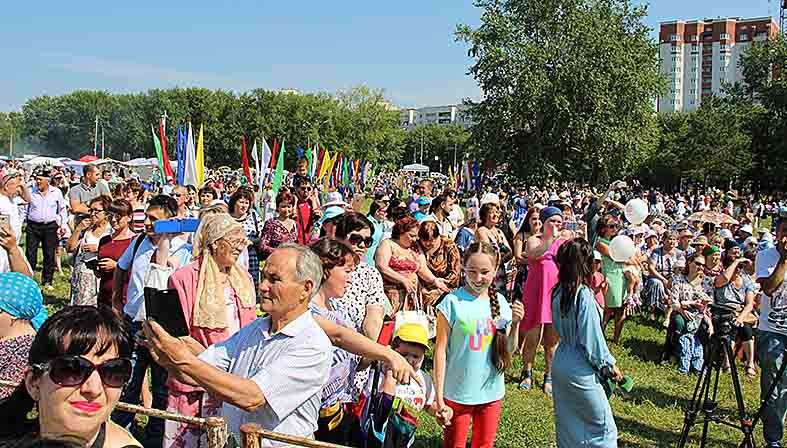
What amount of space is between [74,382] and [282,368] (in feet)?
2.57

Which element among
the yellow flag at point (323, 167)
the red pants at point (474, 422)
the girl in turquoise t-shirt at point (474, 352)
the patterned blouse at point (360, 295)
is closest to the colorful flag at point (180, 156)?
the patterned blouse at point (360, 295)

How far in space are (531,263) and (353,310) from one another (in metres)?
3.04

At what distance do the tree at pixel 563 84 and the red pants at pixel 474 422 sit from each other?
3218 cm

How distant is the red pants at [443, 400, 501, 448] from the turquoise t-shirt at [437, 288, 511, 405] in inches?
2.4

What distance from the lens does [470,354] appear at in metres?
4.37

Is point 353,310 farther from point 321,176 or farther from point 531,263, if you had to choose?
point 321,176

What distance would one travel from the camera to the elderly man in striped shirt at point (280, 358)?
8.63 feet

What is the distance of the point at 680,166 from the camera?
5566 centimetres

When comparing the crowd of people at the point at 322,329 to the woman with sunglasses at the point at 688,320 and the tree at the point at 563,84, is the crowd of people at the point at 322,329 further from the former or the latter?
the tree at the point at 563,84

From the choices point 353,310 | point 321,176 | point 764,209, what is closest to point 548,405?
point 353,310

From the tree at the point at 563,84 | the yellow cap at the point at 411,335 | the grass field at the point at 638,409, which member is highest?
the tree at the point at 563,84

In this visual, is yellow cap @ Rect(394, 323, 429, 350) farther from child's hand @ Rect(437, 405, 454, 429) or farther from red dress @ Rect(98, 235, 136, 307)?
red dress @ Rect(98, 235, 136, 307)

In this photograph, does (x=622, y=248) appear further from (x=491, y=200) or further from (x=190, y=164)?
(x=190, y=164)

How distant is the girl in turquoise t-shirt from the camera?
4.36 m
